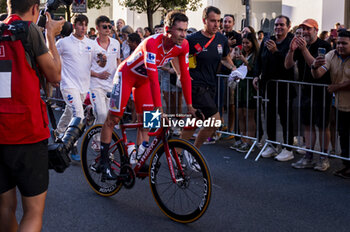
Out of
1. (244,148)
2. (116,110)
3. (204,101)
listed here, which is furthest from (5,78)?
(244,148)

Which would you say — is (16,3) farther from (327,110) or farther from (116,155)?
(327,110)

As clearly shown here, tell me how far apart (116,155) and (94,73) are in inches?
106

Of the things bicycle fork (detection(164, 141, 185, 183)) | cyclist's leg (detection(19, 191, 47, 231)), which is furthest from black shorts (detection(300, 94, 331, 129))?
cyclist's leg (detection(19, 191, 47, 231))

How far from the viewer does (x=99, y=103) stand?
808cm

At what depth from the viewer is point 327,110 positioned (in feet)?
24.7

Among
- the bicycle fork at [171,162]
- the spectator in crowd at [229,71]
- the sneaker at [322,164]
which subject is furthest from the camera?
the spectator in crowd at [229,71]

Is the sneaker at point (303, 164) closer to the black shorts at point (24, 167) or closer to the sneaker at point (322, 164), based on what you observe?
the sneaker at point (322, 164)

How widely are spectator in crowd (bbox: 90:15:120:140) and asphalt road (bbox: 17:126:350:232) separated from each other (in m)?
1.11

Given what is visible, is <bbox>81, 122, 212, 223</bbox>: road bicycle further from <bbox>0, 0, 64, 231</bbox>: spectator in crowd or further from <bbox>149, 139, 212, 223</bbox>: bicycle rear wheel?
<bbox>0, 0, 64, 231</bbox>: spectator in crowd

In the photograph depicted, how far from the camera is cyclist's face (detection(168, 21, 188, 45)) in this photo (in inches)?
210

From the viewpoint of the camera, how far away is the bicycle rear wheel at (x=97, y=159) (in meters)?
5.80

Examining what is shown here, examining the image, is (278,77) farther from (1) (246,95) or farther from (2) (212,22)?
(2) (212,22)

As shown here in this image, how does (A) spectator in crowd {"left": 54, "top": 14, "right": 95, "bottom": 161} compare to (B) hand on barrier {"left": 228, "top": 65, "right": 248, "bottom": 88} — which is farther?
(B) hand on barrier {"left": 228, "top": 65, "right": 248, "bottom": 88}

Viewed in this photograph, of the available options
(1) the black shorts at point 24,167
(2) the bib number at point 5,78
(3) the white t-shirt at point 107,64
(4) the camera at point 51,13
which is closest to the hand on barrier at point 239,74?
(3) the white t-shirt at point 107,64
